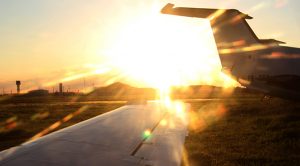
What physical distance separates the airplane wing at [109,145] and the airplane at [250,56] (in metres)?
12.7

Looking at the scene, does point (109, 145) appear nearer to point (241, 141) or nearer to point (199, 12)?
point (241, 141)

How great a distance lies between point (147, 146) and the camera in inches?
112

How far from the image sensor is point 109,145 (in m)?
2.50

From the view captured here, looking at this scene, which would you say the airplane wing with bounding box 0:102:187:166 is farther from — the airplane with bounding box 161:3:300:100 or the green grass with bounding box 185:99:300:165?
the airplane with bounding box 161:3:300:100

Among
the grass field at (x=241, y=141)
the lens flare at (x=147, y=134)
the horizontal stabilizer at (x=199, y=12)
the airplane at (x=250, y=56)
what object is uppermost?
the horizontal stabilizer at (x=199, y=12)

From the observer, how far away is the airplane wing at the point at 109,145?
6.60 feet

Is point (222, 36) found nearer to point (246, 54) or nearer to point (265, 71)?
point (246, 54)

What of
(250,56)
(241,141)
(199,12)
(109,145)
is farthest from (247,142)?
(199,12)

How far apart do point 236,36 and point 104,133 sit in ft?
53.0

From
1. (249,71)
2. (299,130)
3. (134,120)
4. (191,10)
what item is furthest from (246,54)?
(134,120)

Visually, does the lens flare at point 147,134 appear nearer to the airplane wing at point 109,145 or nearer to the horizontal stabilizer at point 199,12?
the airplane wing at point 109,145

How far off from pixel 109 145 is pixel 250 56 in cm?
1611

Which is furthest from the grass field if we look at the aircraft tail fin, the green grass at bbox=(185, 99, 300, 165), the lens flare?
the aircraft tail fin

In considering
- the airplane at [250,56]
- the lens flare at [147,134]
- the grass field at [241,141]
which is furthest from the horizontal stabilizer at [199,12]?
the lens flare at [147,134]
